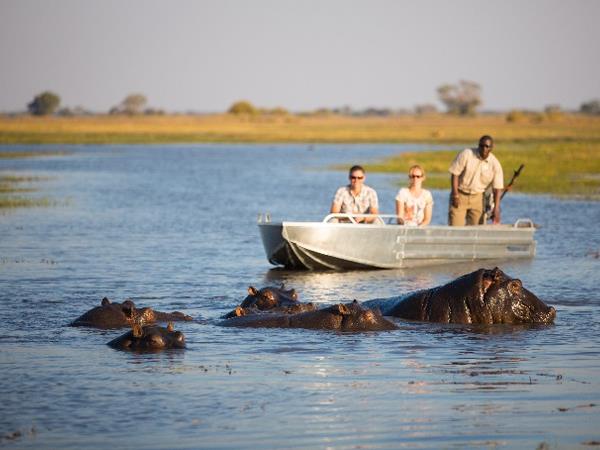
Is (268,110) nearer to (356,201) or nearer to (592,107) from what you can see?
(592,107)

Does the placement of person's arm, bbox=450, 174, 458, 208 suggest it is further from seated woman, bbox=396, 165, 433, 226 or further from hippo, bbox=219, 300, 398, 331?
hippo, bbox=219, 300, 398, 331

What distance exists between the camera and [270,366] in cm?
918

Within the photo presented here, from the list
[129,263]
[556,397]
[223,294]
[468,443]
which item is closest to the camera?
[468,443]

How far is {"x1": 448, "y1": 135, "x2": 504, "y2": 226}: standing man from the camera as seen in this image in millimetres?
15914

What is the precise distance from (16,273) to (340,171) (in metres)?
28.0

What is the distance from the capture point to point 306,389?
8.42 m

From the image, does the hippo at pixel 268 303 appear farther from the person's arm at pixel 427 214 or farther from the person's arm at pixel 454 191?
the person's arm at pixel 454 191

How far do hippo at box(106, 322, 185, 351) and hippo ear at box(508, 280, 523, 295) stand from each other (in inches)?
114

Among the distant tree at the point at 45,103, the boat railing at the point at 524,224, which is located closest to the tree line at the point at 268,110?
the distant tree at the point at 45,103

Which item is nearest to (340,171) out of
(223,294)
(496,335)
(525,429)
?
(223,294)

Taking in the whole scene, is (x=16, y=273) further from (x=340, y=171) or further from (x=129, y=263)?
(x=340, y=171)

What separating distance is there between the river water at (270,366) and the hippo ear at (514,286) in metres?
0.35

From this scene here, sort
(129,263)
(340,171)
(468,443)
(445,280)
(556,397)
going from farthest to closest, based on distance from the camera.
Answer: (340,171) < (129,263) < (445,280) < (556,397) < (468,443)

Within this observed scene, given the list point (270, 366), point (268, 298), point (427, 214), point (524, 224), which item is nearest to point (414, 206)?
point (427, 214)
